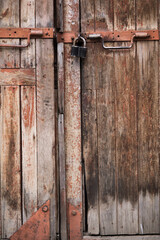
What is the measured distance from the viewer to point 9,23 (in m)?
1.80

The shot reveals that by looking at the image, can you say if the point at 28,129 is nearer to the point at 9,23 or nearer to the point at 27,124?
the point at 27,124

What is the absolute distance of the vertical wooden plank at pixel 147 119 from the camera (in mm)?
1850

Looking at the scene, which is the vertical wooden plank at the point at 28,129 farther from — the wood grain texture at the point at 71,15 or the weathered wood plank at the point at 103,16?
the weathered wood plank at the point at 103,16

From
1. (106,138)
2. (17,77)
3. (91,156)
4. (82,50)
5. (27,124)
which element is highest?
(82,50)

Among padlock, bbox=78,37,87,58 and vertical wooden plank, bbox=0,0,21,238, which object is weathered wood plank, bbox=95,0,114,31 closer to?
padlock, bbox=78,37,87,58

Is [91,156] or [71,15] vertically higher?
[71,15]

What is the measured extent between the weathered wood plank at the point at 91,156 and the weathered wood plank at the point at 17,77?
1.37 feet

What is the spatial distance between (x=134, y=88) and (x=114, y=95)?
0.16 metres

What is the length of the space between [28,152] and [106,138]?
586 millimetres

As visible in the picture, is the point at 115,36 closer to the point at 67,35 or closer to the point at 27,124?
the point at 67,35

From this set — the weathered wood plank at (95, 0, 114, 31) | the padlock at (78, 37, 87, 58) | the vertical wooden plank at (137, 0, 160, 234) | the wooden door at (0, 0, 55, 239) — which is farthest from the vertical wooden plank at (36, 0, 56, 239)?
the vertical wooden plank at (137, 0, 160, 234)

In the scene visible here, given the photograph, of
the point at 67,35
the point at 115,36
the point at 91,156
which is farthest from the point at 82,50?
the point at 91,156

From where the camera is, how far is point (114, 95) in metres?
1.85

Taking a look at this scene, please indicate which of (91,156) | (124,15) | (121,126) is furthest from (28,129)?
(124,15)
